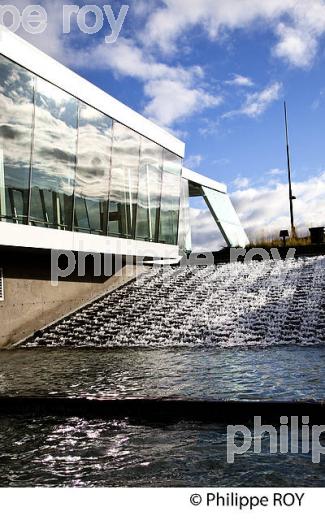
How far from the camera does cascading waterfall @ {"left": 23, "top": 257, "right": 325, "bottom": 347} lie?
44.7 feet

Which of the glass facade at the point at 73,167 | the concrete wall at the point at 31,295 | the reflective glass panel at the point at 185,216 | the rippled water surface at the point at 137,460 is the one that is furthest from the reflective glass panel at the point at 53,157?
the reflective glass panel at the point at 185,216

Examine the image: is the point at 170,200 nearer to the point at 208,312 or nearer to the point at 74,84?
the point at 74,84

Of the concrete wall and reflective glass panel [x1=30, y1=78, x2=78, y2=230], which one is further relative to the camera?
the concrete wall

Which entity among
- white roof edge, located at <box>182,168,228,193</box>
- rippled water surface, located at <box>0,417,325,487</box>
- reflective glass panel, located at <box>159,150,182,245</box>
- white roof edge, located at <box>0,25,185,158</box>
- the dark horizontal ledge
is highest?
white roof edge, located at <box>182,168,228,193</box>

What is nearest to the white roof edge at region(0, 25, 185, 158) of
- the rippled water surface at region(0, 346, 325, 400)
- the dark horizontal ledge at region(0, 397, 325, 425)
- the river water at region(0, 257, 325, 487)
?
the river water at region(0, 257, 325, 487)

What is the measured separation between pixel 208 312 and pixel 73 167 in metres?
6.04

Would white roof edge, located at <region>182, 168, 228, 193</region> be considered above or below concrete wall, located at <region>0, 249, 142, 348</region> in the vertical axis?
above

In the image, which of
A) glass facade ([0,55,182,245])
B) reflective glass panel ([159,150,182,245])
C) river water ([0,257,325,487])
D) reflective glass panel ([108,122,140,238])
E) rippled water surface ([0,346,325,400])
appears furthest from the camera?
reflective glass panel ([159,150,182,245])

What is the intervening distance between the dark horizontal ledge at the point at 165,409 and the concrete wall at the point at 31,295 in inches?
351

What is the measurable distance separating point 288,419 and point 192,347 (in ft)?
22.5

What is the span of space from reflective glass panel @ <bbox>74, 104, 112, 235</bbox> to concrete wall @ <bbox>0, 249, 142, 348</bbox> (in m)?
1.86

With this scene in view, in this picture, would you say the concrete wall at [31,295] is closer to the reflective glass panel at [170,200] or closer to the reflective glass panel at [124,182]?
the reflective glass panel at [124,182]

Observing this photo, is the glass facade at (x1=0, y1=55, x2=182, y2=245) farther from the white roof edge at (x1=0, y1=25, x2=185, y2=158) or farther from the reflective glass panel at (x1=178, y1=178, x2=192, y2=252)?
the reflective glass panel at (x1=178, y1=178, x2=192, y2=252)

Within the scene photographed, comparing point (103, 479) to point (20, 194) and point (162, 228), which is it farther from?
point (162, 228)
